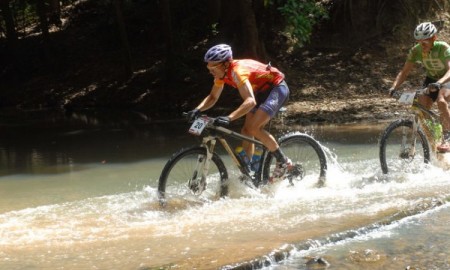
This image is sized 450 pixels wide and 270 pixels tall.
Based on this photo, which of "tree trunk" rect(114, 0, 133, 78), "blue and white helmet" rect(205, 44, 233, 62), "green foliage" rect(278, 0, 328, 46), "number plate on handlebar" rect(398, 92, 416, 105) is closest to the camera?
"blue and white helmet" rect(205, 44, 233, 62)

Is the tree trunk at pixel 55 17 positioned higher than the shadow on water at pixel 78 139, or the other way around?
the tree trunk at pixel 55 17

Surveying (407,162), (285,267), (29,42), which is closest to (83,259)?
(285,267)

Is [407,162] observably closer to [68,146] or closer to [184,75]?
[68,146]

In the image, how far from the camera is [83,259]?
5754mm

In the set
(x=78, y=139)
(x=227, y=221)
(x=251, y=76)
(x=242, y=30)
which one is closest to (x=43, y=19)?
(x=242, y=30)

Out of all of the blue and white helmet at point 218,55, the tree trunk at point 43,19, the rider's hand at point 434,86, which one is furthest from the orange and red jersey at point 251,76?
the tree trunk at point 43,19

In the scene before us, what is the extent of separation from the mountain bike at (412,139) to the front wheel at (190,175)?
2.43 m

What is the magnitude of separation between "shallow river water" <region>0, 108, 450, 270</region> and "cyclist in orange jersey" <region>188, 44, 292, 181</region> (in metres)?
0.56

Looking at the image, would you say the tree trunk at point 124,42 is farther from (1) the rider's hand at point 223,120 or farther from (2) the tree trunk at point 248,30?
(1) the rider's hand at point 223,120

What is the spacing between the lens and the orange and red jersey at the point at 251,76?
24.1 feet

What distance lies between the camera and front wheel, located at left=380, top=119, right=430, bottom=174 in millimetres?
8656

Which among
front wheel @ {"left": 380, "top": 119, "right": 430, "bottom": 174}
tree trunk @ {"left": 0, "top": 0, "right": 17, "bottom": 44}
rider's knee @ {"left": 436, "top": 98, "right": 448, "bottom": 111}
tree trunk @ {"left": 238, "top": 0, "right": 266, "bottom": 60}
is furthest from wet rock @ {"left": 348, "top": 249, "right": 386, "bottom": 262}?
tree trunk @ {"left": 0, "top": 0, "right": 17, "bottom": 44}

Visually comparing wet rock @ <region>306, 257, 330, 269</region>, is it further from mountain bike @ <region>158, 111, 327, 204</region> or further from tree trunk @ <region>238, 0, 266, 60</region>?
tree trunk @ <region>238, 0, 266, 60</region>

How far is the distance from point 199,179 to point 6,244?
2320mm
